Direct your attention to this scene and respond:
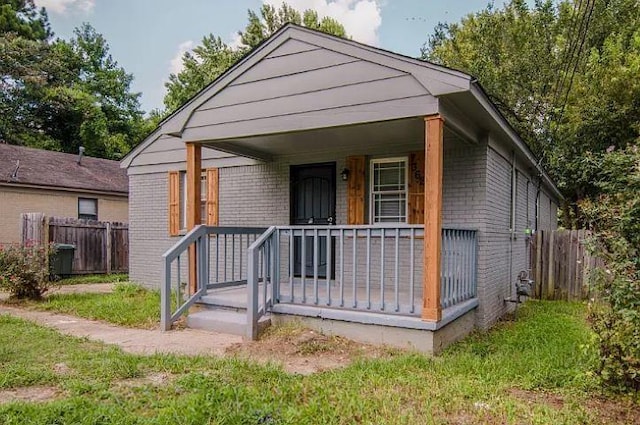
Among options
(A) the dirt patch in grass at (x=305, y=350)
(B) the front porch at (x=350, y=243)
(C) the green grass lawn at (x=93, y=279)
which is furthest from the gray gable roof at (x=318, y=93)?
(C) the green grass lawn at (x=93, y=279)

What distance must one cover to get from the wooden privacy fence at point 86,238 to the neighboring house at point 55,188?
1945 millimetres

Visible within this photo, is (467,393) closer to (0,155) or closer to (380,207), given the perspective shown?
(380,207)

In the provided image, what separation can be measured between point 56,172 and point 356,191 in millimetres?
12338

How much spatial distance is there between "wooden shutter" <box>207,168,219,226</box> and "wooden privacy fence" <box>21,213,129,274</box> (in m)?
5.82

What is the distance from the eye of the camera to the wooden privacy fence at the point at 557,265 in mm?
9570

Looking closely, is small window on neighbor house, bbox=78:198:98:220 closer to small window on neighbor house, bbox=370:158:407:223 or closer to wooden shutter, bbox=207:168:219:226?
wooden shutter, bbox=207:168:219:226

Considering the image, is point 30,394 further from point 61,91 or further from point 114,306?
point 61,91

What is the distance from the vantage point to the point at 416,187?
682 centimetres

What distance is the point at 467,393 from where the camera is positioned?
139 inches

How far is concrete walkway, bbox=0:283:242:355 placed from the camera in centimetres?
497

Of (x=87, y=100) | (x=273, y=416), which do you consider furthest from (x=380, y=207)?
(x=87, y=100)

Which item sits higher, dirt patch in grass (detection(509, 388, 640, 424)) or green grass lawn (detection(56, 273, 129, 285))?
dirt patch in grass (detection(509, 388, 640, 424))

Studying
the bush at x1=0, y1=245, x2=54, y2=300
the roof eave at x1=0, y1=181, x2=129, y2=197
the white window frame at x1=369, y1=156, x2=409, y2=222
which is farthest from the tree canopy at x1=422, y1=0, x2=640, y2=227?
the roof eave at x1=0, y1=181, x2=129, y2=197

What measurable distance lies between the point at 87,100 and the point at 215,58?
6994 millimetres
